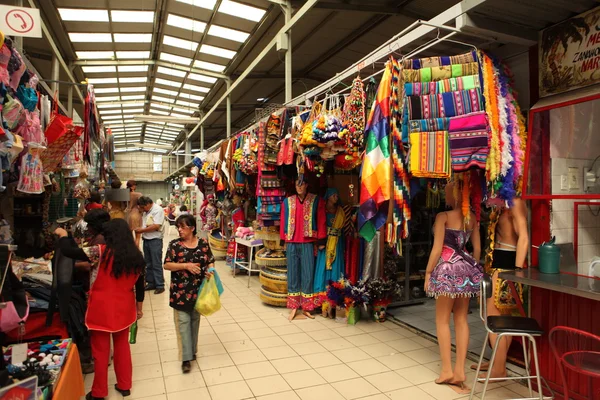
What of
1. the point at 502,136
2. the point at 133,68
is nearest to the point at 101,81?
the point at 133,68

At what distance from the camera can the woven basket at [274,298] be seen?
536 centimetres

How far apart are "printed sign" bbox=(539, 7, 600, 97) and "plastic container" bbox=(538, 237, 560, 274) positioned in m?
1.10

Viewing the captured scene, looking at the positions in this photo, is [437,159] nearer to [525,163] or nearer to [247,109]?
[525,163]

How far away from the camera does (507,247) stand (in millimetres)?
3225

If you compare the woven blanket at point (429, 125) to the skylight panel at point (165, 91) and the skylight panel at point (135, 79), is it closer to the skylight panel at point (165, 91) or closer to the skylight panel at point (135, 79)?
the skylight panel at point (135, 79)

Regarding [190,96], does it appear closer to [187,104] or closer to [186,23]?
[187,104]

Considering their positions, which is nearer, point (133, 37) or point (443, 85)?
point (443, 85)

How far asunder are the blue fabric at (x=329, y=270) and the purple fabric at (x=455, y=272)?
1.88 metres

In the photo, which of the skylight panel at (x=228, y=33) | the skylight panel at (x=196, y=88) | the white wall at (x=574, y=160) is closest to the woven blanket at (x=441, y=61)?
the white wall at (x=574, y=160)

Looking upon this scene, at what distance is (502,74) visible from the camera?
119 inches

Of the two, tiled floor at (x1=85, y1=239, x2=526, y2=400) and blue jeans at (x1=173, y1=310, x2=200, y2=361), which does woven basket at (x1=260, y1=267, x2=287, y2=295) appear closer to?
tiled floor at (x1=85, y1=239, x2=526, y2=400)

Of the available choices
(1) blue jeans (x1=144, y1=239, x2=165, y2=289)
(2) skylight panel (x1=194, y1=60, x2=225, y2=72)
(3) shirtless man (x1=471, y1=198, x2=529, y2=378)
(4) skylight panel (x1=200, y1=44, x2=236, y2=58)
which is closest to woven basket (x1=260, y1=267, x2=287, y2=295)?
(1) blue jeans (x1=144, y1=239, x2=165, y2=289)

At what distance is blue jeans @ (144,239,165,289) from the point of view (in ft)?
19.7

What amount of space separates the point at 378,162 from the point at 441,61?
840 millimetres
